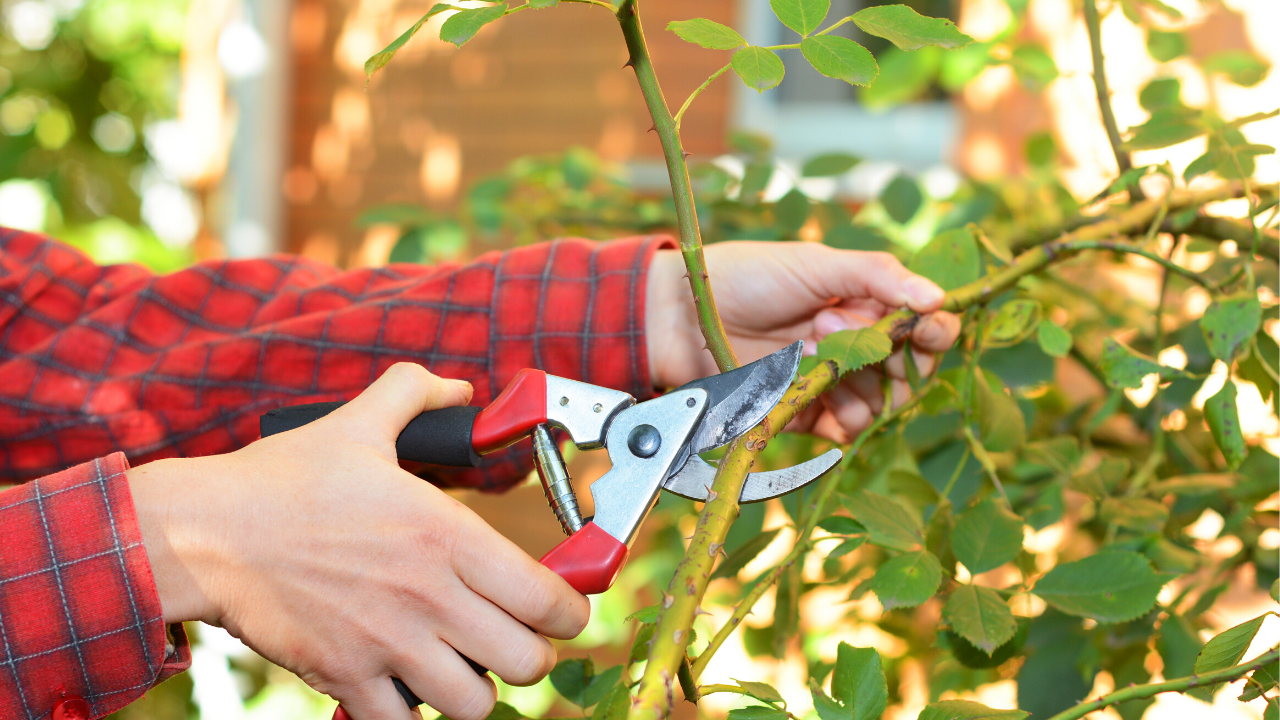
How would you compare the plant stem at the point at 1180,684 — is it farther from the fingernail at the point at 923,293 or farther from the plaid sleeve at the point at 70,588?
the plaid sleeve at the point at 70,588

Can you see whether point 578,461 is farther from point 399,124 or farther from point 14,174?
point 14,174

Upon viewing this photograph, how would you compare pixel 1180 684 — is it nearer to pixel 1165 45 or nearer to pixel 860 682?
pixel 860 682

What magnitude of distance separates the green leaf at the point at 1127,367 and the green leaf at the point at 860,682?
0.32 m

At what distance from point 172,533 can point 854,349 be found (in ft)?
1.53

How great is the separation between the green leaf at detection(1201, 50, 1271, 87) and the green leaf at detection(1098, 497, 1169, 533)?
534 millimetres

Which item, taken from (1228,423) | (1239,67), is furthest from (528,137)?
(1228,423)

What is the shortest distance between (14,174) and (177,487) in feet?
12.9

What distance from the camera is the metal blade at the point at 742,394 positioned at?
596 millimetres

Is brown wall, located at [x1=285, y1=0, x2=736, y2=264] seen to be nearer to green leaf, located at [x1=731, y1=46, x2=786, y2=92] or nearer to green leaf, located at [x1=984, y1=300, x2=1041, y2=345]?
green leaf, located at [x1=984, y1=300, x2=1041, y2=345]

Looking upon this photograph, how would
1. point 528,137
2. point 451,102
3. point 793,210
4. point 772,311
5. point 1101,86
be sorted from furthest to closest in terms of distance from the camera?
point 451,102 → point 528,137 → point 793,210 → point 772,311 → point 1101,86

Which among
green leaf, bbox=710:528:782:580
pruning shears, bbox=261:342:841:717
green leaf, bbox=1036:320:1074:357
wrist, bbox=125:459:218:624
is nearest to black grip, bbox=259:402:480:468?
pruning shears, bbox=261:342:841:717

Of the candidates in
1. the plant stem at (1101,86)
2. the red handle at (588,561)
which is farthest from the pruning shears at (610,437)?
the plant stem at (1101,86)

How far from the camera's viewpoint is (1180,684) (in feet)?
1.52

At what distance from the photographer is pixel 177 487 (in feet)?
1.76
